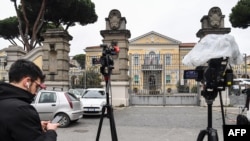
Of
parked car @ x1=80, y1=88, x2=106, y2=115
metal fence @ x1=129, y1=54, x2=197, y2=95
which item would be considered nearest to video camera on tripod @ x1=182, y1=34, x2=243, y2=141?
parked car @ x1=80, y1=88, x2=106, y2=115

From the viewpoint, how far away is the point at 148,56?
1878cm

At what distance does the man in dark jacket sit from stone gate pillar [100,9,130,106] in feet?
44.8

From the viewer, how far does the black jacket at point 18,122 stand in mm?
2215

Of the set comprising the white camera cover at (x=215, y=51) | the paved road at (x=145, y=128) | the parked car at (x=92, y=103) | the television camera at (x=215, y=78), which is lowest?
the paved road at (x=145, y=128)

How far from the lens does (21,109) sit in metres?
2.26

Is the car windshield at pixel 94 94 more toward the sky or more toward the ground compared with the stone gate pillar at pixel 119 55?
more toward the ground

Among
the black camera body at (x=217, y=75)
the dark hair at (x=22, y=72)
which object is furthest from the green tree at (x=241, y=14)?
the dark hair at (x=22, y=72)

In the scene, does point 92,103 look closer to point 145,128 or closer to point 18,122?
point 145,128

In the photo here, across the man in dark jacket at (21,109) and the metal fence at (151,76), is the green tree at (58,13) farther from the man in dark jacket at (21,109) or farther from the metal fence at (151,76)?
the man in dark jacket at (21,109)

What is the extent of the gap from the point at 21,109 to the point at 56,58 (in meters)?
13.8

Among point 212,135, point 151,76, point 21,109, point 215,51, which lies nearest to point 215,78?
point 215,51

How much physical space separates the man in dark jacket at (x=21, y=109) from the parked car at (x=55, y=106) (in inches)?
317

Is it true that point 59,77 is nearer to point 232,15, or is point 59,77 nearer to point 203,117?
point 203,117

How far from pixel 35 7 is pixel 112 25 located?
11.9 meters
